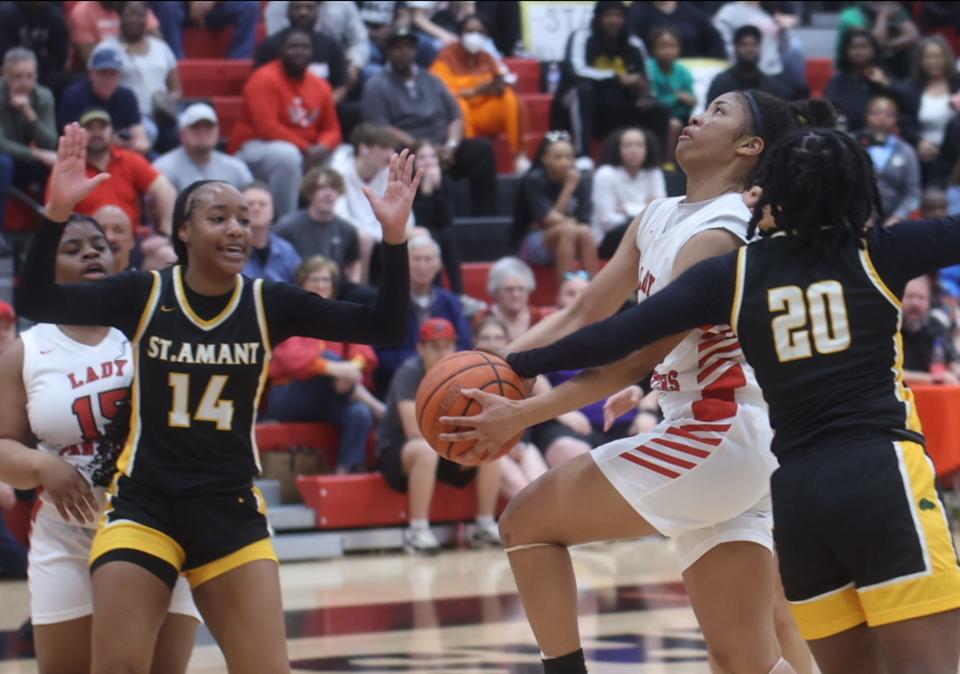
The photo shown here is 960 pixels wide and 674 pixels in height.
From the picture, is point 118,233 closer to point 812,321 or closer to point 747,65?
point 812,321

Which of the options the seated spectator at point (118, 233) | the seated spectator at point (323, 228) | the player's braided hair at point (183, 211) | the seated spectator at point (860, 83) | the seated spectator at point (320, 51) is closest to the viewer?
the player's braided hair at point (183, 211)

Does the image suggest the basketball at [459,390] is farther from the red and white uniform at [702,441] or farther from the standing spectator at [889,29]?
the standing spectator at [889,29]

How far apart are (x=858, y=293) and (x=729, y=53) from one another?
11.6 metres

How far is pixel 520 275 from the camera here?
34.8ft

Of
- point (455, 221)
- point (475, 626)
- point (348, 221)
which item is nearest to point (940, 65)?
point (455, 221)

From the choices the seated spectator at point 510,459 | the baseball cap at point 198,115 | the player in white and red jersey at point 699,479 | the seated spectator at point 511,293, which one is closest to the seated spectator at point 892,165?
the seated spectator at point 511,293

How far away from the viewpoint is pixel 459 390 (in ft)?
13.3

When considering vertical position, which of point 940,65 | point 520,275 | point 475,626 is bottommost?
point 475,626

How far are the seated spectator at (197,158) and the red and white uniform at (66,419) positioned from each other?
18.7 feet

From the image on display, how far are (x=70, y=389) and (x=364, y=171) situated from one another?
21.3 feet

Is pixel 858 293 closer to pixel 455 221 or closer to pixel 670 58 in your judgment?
pixel 455 221

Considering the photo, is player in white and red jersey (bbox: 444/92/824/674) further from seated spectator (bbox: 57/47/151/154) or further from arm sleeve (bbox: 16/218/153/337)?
seated spectator (bbox: 57/47/151/154)

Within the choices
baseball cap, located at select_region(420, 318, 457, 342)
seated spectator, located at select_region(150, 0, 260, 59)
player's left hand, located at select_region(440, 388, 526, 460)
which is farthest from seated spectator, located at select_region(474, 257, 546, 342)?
player's left hand, located at select_region(440, 388, 526, 460)

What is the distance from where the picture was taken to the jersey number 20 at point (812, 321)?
3580mm
